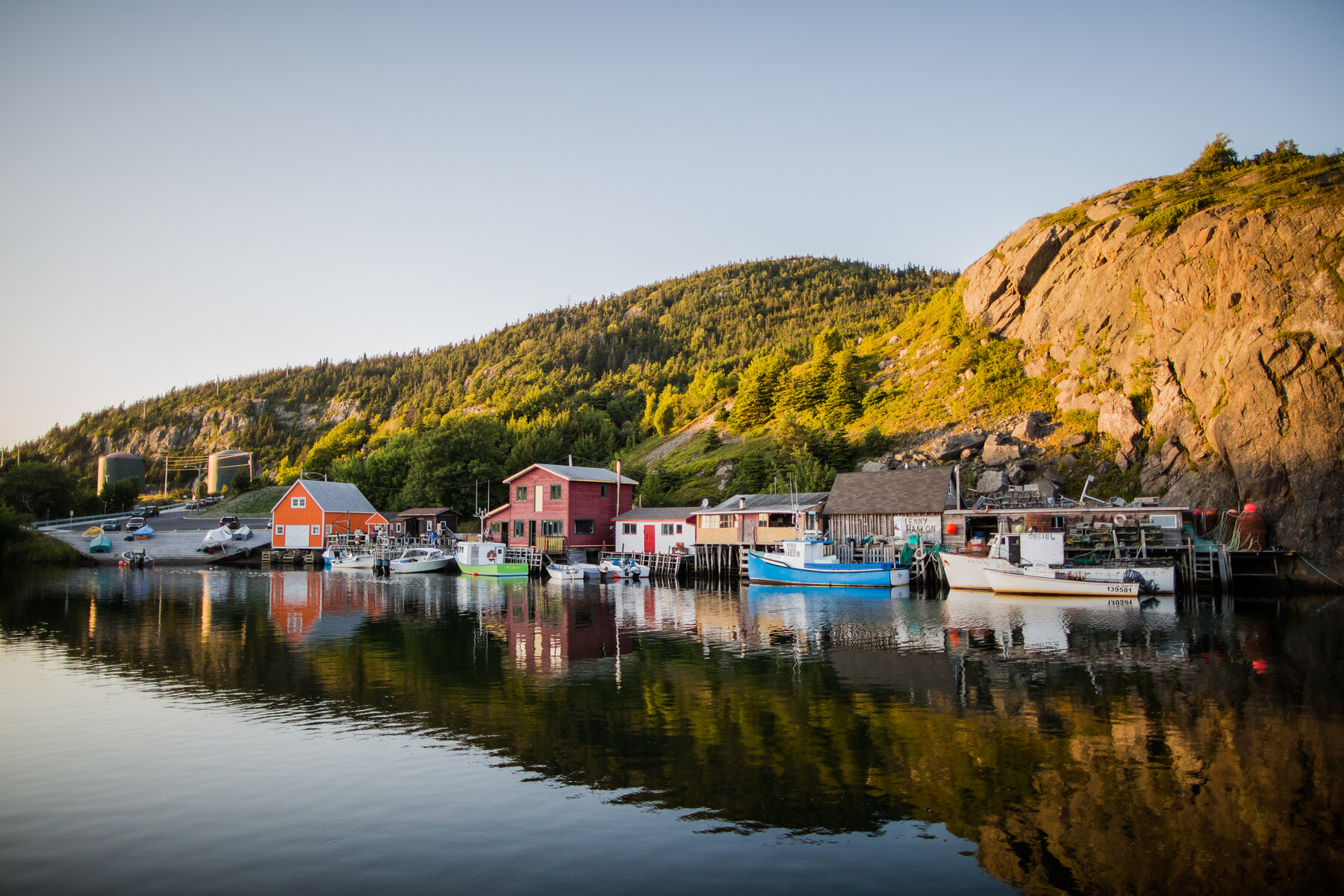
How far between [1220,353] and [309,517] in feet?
249

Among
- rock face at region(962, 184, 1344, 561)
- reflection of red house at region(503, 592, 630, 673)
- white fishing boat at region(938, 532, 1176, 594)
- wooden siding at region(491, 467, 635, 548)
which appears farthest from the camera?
wooden siding at region(491, 467, 635, 548)

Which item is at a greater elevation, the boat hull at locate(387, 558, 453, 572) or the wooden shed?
the wooden shed

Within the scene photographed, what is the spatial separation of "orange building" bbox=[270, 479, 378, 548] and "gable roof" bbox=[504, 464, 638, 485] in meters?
20.7

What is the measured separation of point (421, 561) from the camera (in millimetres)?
61906

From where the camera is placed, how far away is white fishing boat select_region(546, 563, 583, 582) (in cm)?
5519

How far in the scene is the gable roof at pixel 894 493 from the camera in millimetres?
51000

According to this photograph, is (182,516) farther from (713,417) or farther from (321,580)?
(713,417)

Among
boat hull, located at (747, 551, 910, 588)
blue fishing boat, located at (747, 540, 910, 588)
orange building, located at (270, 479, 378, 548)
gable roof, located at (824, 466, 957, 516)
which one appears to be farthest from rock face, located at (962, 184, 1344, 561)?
orange building, located at (270, 479, 378, 548)

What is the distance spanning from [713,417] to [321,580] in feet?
176

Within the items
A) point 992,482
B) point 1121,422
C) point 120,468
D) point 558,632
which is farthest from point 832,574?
point 120,468

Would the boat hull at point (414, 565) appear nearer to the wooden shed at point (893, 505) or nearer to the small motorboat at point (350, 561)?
the small motorboat at point (350, 561)

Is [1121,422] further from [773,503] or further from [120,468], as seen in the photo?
[120,468]

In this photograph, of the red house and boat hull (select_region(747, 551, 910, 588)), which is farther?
the red house

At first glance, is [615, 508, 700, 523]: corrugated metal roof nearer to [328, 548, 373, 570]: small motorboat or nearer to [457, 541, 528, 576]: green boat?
[457, 541, 528, 576]: green boat
